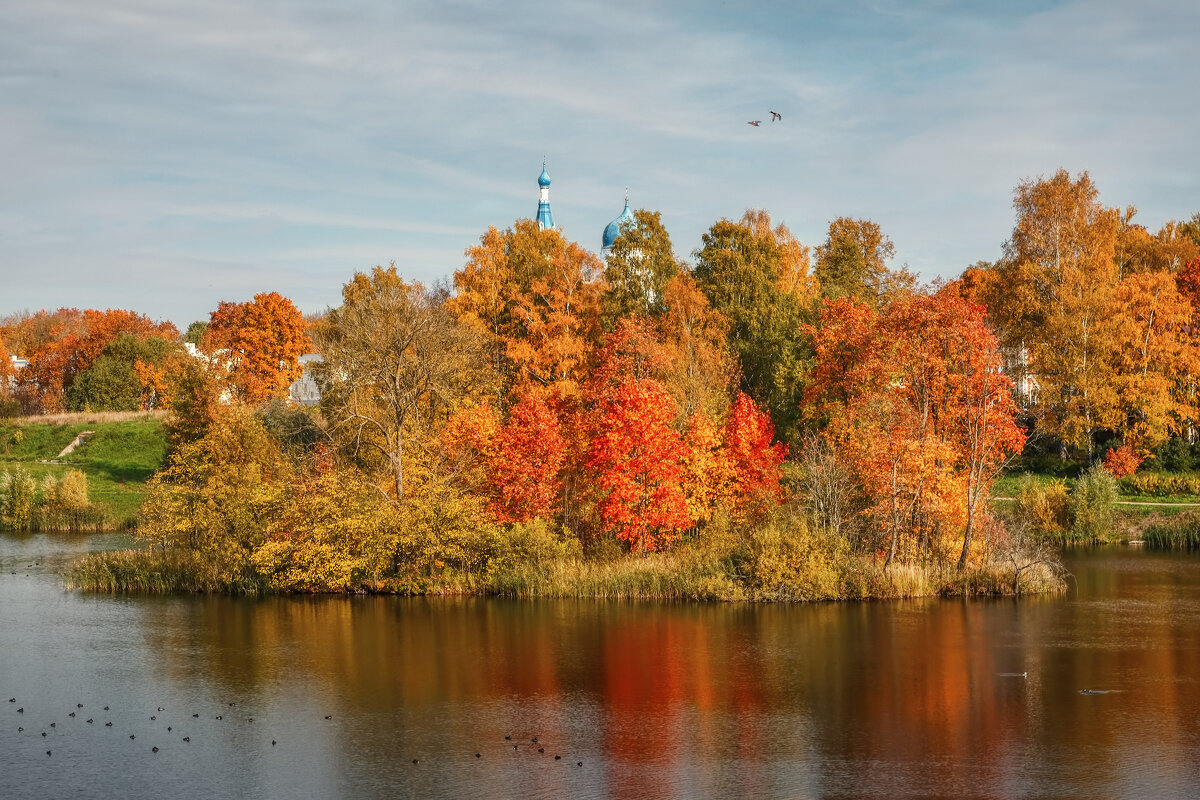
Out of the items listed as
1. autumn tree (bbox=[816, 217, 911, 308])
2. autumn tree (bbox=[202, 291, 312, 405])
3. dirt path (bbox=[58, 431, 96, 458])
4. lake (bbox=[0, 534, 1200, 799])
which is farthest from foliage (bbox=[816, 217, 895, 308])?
dirt path (bbox=[58, 431, 96, 458])

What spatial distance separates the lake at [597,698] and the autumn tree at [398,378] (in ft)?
27.0

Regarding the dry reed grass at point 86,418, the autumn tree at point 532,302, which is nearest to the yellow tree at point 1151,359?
the autumn tree at point 532,302

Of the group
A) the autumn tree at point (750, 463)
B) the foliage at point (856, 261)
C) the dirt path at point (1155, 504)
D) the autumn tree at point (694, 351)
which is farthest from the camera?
the foliage at point (856, 261)

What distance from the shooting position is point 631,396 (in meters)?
40.2

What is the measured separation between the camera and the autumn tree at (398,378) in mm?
43688

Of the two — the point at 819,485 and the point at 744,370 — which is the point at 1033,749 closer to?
the point at 819,485

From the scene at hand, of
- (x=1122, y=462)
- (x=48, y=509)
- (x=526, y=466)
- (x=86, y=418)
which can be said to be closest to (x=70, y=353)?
(x=86, y=418)

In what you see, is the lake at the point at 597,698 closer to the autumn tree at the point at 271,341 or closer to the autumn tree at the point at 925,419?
the autumn tree at the point at 925,419

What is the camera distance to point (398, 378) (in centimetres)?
4334

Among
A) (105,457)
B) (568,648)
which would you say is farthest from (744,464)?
(105,457)

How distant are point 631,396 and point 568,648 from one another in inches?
474

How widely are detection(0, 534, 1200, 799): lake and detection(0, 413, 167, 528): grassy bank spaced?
109 feet

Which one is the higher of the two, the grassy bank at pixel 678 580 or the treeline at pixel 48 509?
the treeline at pixel 48 509

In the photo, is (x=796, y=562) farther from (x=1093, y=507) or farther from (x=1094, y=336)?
(x=1094, y=336)
